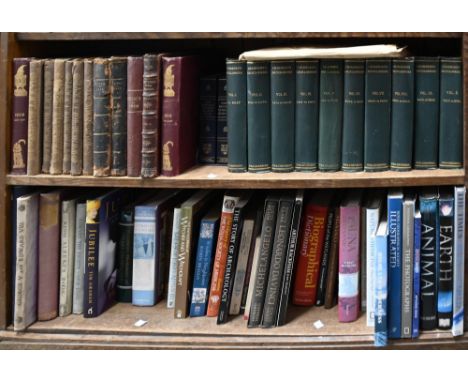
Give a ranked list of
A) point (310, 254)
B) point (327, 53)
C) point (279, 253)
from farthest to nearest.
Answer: point (310, 254)
point (279, 253)
point (327, 53)

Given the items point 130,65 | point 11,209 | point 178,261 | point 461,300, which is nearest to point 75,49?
point 130,65

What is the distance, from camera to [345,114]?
5.47 feet

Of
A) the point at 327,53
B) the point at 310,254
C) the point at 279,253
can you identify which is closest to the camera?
the point at 327,53

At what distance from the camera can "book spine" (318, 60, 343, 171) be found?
1.65m

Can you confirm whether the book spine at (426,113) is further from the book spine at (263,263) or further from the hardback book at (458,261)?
the book spine at (263,263)

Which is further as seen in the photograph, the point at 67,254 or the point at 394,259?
the point at 67,254

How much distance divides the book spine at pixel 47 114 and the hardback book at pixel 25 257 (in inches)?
3.9

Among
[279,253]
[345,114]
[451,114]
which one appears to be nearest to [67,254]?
[279,253]

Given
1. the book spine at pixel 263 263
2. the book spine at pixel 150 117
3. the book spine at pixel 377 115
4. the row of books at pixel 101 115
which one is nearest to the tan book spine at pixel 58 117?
the row of books at pixel 101 115

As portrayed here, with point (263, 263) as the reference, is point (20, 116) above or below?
above

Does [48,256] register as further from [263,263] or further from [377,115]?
[377,115]

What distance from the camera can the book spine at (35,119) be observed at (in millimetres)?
1663

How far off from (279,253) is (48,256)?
1.97 ft

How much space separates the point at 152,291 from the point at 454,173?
848mm
